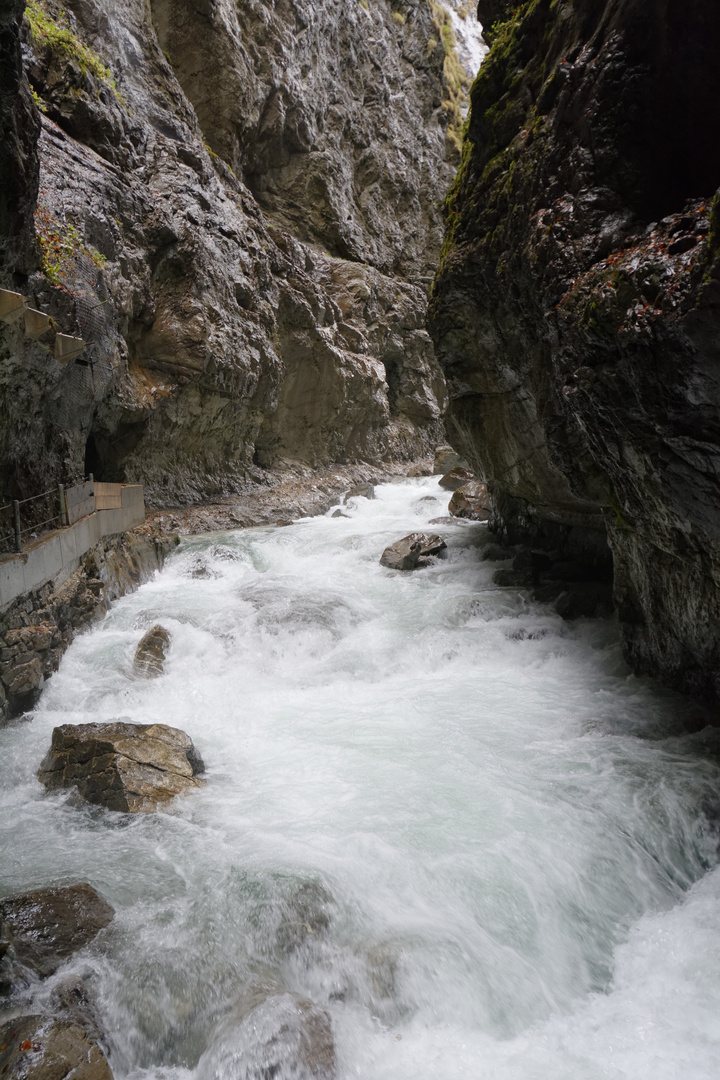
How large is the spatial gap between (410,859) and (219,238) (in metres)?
19.5

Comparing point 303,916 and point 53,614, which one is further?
point 53,614

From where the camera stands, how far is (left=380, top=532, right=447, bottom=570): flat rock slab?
1428cm

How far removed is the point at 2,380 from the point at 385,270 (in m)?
27.1

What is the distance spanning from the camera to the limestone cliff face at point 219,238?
12.0 metres

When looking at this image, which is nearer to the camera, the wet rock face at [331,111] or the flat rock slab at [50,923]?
the flat rock slab at [50,923]

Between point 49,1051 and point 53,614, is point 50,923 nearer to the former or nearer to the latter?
point 49,1051

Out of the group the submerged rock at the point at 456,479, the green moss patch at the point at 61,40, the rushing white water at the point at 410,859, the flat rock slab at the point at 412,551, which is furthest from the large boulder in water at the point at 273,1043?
the submerged rock at the point at 456,479

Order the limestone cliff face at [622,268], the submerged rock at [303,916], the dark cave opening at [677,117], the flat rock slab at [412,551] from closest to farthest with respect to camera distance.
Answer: the submerged rock at [303,916] < the limestone cliff face at [622,268] < the dark cave opening at [677,117] < the flat rock slab at [412,551]

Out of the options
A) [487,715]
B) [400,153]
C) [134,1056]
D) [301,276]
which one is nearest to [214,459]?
[301,276]

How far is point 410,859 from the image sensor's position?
16.9 ft

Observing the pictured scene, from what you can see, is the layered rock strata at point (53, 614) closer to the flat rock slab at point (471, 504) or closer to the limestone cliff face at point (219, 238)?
the limestone cliff face at point (219, 238)

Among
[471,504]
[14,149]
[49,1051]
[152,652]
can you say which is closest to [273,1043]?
[49,1051]

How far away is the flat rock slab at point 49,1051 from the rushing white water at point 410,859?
11.4 inches

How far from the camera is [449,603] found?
38.8 feet
